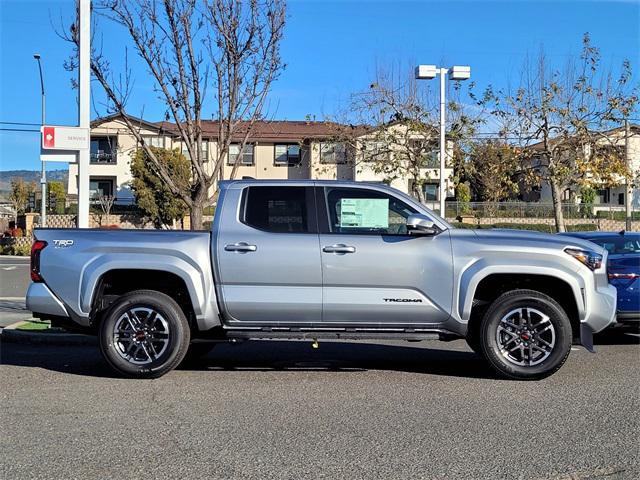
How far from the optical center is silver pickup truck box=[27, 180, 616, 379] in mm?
6734

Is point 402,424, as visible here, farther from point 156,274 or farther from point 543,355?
point 156,274

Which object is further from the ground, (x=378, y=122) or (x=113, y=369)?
(x=378, y=122)

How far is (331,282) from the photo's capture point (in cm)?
673

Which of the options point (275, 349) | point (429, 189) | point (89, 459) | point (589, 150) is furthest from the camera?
point (429, 189)

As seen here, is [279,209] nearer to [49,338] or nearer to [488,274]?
[488,274]

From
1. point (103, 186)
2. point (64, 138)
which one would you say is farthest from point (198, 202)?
point (103, 186)

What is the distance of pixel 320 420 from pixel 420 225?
87.6 inches

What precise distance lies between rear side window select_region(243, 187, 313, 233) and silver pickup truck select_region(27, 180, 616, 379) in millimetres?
17

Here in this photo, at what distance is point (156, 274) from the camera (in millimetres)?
7016

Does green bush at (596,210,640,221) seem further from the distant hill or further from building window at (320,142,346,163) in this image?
the distant hill

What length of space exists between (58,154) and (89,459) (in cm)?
631

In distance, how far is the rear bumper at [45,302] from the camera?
6.92m

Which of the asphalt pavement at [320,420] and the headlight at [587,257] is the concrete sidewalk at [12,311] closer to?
the asphalt pavement at [320,420]

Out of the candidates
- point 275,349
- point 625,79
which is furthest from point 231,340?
point 625,79
